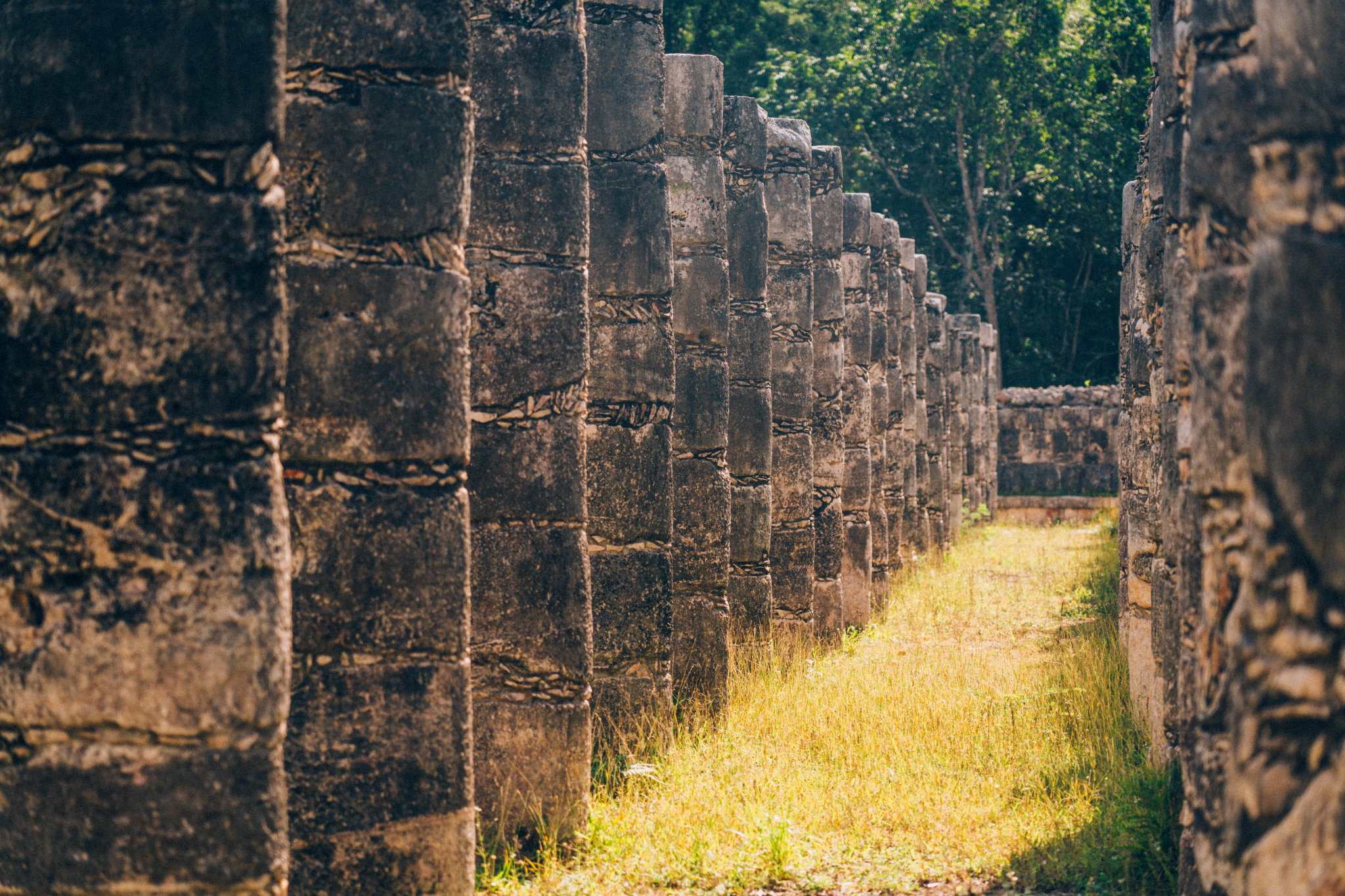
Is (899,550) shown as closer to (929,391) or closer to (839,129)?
(929,391)

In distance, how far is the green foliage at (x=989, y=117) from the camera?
1129 inches

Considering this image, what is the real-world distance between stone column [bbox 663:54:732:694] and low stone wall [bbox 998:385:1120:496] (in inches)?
751

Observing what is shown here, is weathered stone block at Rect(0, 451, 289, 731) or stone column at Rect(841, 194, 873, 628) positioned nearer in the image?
weathered stone block at Rect(0, 451, 289, 731)

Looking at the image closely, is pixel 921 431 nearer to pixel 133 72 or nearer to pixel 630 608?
pixel 630 608

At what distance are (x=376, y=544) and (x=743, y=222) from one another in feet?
17.4

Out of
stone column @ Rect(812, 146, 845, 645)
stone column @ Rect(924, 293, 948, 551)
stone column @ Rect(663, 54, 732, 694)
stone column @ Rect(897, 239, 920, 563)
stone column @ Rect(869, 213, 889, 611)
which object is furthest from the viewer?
stone column @ Rect(924, 293, 948, 551)

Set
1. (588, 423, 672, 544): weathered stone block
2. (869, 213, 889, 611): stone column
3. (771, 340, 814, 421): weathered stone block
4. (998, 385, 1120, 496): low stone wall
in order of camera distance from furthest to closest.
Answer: (998, 385, 1120, 496): low stone wall → (869, 213, 889, 611): stone column → (771, 340, 814, 421): weathered stone block → (588, 423, 672, 544): weathered stone block

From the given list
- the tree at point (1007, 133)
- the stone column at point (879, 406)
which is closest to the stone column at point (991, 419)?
the tree at point (1007, 133)

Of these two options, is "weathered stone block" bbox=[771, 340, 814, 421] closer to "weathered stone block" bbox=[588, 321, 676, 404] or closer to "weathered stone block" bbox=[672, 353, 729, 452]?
"weathered stone block" bbox=[672, 353, 729, 452]

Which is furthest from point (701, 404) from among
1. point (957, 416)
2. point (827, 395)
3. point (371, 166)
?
point (957, 416)

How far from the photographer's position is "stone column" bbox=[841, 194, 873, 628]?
11.5m

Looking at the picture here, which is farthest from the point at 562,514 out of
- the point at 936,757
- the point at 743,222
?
the point at 743,222

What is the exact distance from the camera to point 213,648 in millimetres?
2771

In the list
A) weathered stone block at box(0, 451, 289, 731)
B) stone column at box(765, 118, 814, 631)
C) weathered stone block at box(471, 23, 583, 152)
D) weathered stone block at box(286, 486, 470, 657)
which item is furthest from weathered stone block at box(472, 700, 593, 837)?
stone column at box(765, 118, 814, 631)
